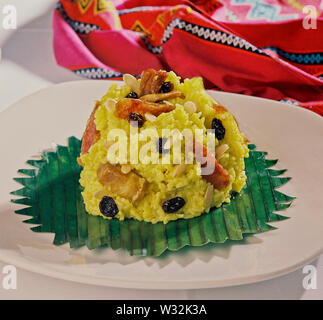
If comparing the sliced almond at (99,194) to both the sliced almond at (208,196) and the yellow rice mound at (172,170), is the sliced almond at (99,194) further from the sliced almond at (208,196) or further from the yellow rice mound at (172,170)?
the sliced almond at (208,196)

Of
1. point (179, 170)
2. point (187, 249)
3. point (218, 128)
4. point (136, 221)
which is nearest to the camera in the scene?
point (187, 249)

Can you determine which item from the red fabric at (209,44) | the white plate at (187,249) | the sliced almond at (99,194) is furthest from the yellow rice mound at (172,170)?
the red fabric at (209,44)

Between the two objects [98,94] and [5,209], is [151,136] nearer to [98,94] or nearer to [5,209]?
[5,209]

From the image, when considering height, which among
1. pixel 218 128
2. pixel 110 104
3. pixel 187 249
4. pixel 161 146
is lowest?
pixel 187 249

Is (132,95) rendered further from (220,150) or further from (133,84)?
(220,150)

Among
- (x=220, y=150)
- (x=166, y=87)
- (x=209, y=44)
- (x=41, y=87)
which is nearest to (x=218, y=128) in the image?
(x=220, y=150)

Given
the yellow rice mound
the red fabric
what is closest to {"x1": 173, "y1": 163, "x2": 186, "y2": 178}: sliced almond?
the yellow rice mound
